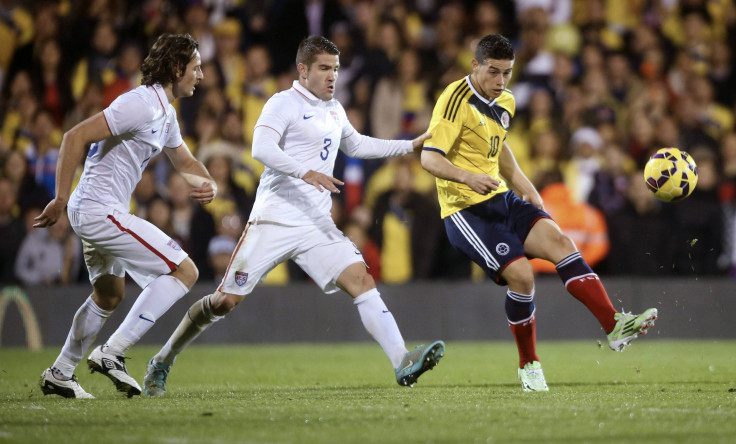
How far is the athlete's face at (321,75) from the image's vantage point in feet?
24.1

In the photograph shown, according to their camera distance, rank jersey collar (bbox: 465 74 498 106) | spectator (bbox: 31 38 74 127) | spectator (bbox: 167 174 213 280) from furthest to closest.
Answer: spectator (bbox: 31 38 74 127) < spectator (bbox: 167 174 213 280) < jersey collar (bbox: 465 74 498 106)

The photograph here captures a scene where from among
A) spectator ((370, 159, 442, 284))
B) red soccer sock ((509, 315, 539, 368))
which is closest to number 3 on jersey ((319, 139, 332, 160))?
red soccer sock ((509, 315, 539, 368))

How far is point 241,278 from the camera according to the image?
7211 millimetres

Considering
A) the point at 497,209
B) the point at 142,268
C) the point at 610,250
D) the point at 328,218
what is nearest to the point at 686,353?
the point at 610,250

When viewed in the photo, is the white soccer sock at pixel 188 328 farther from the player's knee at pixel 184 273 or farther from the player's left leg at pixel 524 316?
the player's left leg at pixel 524 316

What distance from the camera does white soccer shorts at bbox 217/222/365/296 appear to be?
7.21 metres

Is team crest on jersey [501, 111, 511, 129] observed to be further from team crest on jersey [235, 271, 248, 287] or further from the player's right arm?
the player's right arm

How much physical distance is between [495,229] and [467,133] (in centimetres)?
73

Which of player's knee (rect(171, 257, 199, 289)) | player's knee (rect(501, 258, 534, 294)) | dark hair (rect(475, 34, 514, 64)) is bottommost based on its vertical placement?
player's knee (rect(501, 258, 534, 294))

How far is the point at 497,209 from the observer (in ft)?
24.4

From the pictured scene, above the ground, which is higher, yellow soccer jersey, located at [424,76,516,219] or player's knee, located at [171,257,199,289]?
yellow soccer jersey, located at [424,76,516,219]

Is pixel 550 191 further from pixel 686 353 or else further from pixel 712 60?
pixel 712 60

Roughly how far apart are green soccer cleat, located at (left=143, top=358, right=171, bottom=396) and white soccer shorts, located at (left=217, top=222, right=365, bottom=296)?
0.69 meters

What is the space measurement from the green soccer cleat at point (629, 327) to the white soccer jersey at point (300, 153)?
210cm
